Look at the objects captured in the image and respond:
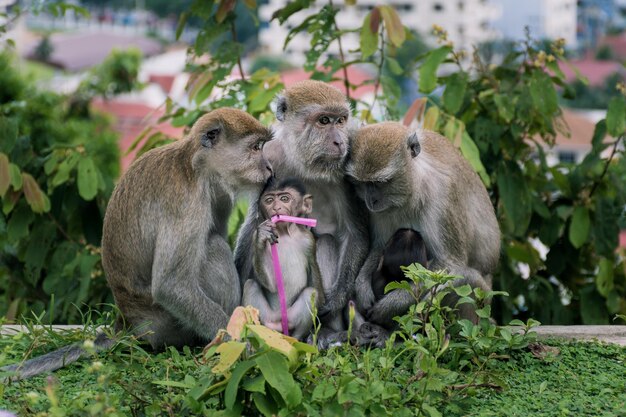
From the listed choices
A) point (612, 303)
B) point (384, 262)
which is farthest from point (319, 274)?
point (612, 303)

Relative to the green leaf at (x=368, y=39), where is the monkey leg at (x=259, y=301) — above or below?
below

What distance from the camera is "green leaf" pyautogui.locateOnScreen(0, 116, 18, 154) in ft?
19.5

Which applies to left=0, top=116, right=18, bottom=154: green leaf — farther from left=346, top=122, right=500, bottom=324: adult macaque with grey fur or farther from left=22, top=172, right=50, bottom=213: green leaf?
left=346, top=122, right=500, bottom=324: adult macaque with grey fur

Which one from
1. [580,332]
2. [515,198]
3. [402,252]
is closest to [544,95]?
[515,198]

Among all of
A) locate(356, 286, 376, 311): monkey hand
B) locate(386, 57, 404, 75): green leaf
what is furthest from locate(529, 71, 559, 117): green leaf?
locate(356, 286, 376, 311): monkey hand

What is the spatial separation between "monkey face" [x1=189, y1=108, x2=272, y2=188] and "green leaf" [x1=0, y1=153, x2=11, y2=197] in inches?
65.9

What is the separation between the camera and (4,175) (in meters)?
5.58

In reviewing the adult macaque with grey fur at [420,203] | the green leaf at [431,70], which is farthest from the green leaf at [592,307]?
the green leaf at [431,70]

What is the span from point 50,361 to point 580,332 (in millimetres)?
2813

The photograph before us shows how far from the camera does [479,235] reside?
4.98 m

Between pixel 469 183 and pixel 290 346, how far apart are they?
1.85m

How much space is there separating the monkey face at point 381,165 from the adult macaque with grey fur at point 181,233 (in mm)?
446

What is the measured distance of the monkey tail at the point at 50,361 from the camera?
14.0ft

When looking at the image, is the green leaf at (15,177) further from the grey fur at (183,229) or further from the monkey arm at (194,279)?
the monkey arm at (194,279)
